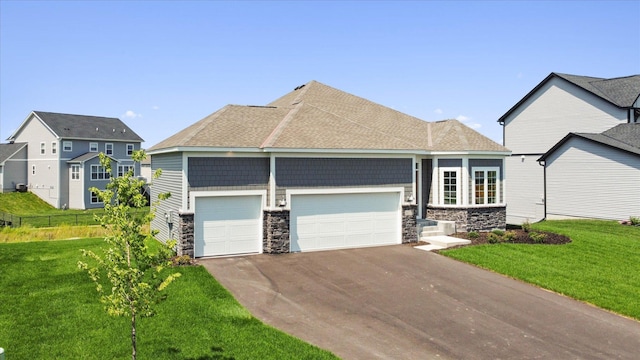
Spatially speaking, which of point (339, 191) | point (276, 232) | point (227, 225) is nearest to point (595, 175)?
point (339, 191)

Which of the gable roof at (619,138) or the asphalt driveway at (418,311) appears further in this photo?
the gable roof at (619,138)

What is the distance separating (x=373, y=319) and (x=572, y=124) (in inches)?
1100

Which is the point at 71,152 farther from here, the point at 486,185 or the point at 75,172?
the point at 486,185

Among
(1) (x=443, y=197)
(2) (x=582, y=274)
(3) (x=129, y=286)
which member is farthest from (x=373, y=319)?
(1) (x=443, y=197)

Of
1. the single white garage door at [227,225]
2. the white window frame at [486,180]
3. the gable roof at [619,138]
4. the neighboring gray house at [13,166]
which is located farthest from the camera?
the neighboring gray house at [13,166]

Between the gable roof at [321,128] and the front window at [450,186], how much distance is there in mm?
1078

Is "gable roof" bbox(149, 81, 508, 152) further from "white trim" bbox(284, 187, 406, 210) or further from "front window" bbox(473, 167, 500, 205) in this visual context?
"white trim" bbox(284, 187, 406, 210)

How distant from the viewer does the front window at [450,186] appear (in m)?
19.9

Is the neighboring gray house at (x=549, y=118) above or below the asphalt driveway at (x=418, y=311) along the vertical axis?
above

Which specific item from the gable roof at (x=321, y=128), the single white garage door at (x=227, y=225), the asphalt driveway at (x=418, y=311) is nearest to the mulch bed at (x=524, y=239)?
the asphalt driveway at (x=418, y=311)

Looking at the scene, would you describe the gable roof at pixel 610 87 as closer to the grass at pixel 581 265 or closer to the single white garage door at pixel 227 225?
the grass at pixel 581 265

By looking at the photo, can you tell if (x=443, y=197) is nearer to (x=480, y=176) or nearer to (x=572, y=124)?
(x=480, y=176)

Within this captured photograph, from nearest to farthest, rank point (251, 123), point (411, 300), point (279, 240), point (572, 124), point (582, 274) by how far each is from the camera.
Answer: point (411, 300) < point (582, 274) < point (279, 240) < point (251, 123) < point (572, 124)

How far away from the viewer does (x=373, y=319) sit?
980cm
